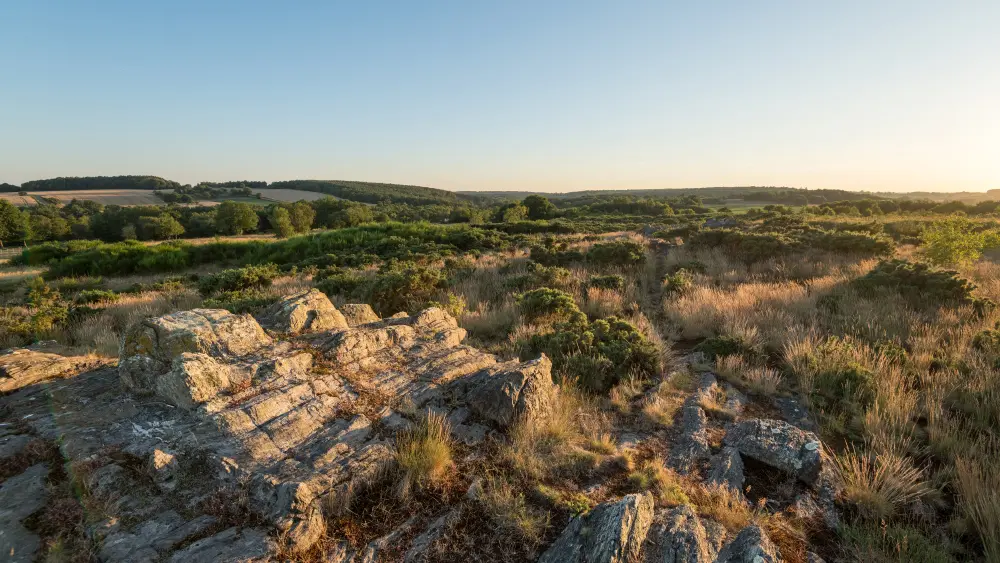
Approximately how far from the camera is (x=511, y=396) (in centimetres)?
438

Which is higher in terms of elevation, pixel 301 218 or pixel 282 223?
pixel 301 218

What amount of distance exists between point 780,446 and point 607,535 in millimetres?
2372

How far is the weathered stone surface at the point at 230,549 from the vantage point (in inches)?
101

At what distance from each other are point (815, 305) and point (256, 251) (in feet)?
116

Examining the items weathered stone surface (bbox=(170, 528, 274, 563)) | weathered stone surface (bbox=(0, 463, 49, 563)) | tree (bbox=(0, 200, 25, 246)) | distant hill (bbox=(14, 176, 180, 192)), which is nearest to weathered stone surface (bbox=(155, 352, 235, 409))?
weathered stone surface (bbox=(0, 463, 49, 563))

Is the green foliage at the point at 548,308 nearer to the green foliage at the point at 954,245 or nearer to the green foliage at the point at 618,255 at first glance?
the green foliage at the point at 618,255

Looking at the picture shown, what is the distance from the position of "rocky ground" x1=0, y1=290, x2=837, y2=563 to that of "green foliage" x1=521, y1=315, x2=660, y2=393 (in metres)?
0.96

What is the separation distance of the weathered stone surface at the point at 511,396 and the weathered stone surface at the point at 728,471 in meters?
1.73

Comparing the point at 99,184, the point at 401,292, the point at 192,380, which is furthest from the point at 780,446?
the point at 99,184

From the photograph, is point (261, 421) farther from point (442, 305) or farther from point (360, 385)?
point (442, 305)

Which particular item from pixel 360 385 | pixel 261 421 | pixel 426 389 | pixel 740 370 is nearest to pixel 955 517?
pixel 740 370

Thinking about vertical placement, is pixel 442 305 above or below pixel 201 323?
below

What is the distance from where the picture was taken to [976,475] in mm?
3479

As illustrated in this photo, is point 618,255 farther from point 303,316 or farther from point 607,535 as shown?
point 607,535
